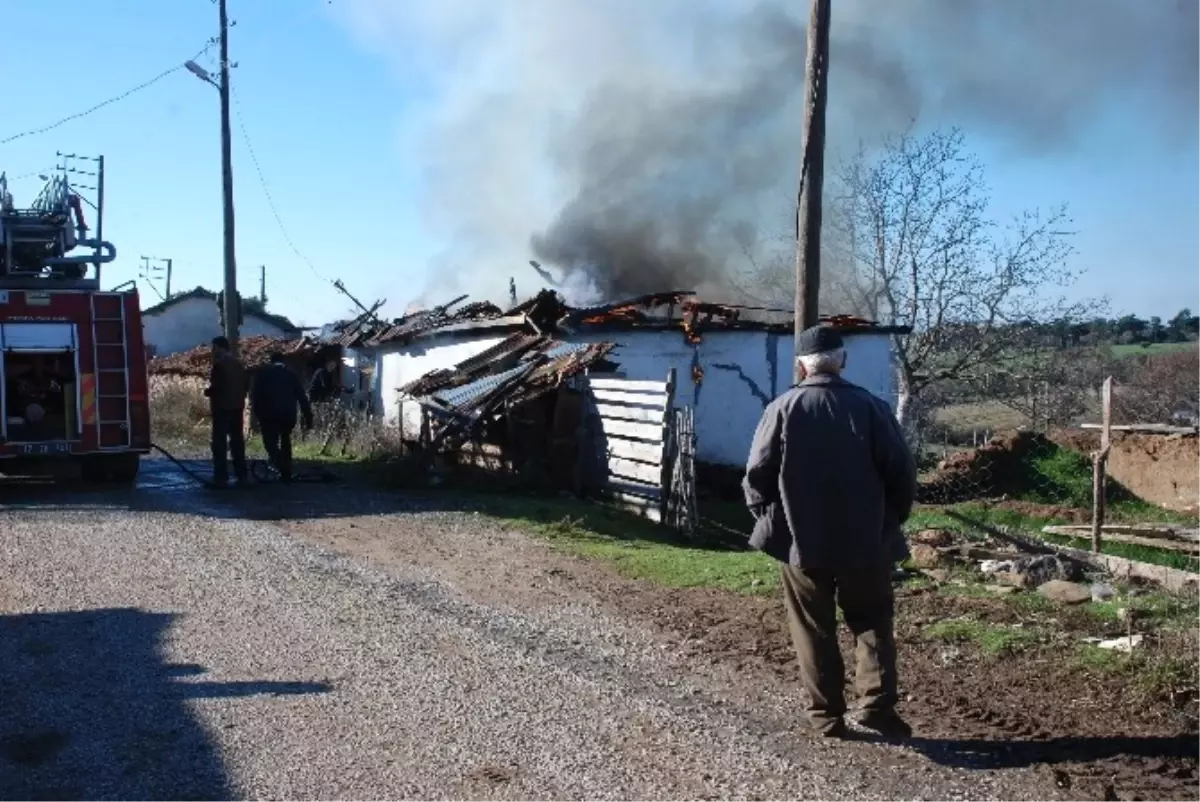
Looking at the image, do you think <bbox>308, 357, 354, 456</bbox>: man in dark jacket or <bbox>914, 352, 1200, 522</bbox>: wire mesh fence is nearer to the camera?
<bbox>914, 352, 1200, 522</bbox>: wire mesh fence

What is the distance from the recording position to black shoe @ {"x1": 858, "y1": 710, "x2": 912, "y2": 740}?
4617 mm

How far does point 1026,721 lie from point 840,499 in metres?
1.27

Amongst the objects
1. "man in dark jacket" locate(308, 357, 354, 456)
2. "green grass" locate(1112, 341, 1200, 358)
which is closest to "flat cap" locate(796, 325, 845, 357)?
"man in dark jacket" locate(308, 357, 354, 456)

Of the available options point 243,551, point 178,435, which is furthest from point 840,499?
point 178,435

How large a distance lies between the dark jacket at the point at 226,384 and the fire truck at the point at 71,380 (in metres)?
0.84

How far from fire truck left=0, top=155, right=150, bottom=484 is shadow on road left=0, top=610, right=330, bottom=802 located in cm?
698

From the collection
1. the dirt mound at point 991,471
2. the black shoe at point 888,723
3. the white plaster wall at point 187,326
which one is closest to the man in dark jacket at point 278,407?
the dirt mound at point 991,471

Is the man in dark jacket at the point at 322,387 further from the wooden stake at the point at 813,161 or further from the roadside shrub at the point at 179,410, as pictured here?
the wooden stake at the point at 813,161

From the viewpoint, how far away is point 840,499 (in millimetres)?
4594

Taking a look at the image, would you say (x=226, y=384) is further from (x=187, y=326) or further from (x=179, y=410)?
(x=187, y=326)

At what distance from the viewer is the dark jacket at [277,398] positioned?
45.9ft

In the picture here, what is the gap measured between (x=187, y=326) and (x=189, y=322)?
192 millimetres

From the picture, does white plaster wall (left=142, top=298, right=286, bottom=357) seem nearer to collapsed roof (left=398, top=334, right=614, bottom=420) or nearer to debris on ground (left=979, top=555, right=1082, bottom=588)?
collapsed roof (left=398, top=334, right=614, bottom=420)

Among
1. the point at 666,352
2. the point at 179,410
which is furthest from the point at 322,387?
the point at 666,352
